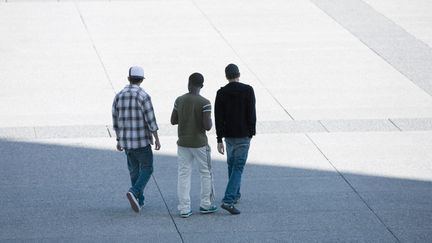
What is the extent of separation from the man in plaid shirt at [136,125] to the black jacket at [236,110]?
78cm

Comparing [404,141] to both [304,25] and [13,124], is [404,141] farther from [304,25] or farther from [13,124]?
[304,25]

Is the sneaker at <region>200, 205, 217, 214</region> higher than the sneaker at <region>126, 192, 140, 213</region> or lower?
lower

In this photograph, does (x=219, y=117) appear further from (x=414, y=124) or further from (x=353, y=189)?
(x=414, y=124)

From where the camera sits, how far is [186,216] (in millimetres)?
10508

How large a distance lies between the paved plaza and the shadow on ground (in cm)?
3

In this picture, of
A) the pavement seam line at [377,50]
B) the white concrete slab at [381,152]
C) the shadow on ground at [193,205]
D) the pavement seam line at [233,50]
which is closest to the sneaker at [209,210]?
the shadow on ground at [193,205]

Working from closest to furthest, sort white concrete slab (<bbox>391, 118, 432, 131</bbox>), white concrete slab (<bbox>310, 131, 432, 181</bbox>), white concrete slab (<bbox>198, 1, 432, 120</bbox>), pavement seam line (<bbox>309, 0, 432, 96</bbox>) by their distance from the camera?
white concrete slab (<bbox>310, 131, 432, 181</bbox>)
white concrete slab (<bbox>391, 118, 432, 131</bbox>)
white concrete slab (<bbox>198, 1, 432, 120</bbox>)
pavement seam line (<bbox>309, 0, 432, 96</bbox>)

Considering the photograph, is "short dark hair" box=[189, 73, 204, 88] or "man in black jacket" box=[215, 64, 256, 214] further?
"man in black jacket" box=[215, 64, 256, 214]

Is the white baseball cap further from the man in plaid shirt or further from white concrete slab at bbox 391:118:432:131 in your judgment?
white concrete slab at bbox 391:118:432:131

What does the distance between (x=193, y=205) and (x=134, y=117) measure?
4.31ft

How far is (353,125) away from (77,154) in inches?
163

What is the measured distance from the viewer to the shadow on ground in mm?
10039

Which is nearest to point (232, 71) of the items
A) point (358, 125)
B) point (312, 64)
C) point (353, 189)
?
point (353, 189)

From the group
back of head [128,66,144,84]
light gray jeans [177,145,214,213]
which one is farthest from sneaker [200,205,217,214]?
back of head [128,66,144,84]
